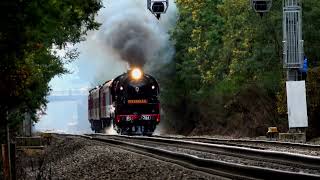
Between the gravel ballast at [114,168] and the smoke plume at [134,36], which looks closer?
the gravel ballast at [114,168]

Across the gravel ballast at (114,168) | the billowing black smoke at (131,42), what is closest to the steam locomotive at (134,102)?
the billowing black smoke at (131,42)

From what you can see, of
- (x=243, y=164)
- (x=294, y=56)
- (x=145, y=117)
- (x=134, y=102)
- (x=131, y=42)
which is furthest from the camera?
(x=131, y=42)

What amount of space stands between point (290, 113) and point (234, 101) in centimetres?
1346

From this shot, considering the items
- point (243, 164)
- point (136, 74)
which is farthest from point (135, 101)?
point (243, 164)

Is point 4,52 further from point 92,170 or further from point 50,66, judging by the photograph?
point 50,66

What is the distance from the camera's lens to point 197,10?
47.1 m

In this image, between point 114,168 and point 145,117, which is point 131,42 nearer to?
point 145,117

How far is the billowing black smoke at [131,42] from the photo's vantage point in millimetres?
39156

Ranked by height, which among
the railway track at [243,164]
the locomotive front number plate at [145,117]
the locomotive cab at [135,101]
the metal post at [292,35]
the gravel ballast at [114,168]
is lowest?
the gravel ballast at [114,168]

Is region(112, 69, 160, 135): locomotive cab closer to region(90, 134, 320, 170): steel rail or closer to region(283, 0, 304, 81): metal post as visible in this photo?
region(283, 0, 304, 81): metal post

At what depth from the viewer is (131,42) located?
39.1 meters

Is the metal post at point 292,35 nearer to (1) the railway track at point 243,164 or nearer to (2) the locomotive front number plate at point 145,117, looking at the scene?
(1) the railway track at point 243,164

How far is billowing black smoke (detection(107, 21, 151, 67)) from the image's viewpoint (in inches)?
1542

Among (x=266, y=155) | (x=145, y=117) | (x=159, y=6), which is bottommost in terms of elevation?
(x=266, y=155)
